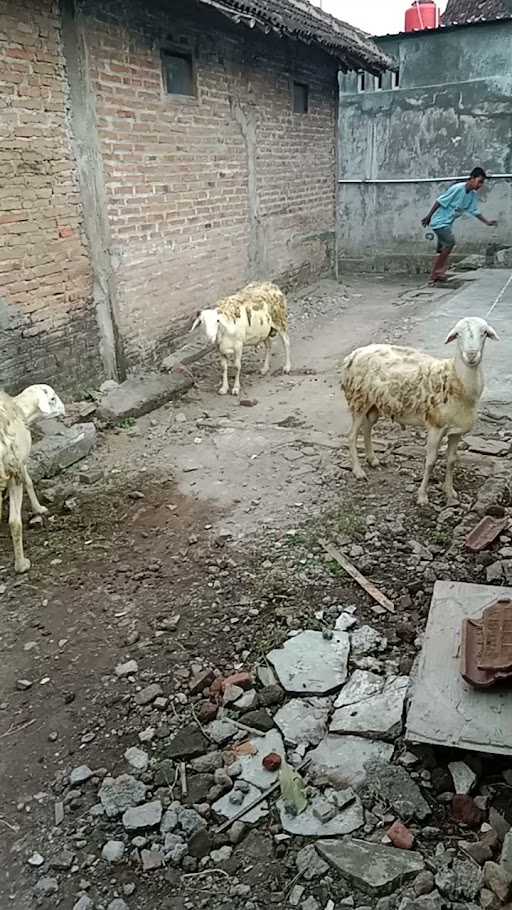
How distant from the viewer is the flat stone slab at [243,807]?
2959mm

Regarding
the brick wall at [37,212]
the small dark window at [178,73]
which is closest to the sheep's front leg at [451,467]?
the brick wall at [37,212]

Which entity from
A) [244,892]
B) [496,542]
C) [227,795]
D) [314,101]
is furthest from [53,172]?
[314,101]

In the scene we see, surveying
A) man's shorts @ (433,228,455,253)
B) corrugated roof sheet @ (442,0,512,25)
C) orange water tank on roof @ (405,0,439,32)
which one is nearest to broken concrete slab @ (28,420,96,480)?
man's shorts @ (433,228,455,253)

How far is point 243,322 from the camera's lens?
823 centimetres

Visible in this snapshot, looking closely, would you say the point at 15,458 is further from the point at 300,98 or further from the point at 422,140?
the point at 422,140

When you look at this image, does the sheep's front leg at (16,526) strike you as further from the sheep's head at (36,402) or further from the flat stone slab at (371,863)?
the flat stone slab at (371,863)

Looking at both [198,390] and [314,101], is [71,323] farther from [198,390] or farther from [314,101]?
[314,101]

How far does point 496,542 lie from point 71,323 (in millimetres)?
5015

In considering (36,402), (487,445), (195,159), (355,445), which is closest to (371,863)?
(355,445)

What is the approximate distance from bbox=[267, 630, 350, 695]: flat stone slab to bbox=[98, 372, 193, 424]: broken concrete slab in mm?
4116

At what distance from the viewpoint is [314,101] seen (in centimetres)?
1346

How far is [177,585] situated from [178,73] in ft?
23.9

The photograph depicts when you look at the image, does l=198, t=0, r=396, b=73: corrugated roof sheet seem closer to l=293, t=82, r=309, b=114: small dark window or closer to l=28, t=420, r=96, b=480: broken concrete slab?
l=293, t=82, r=309, b=114: small dark window

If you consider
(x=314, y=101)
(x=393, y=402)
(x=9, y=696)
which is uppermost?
(x=314, y=101)
